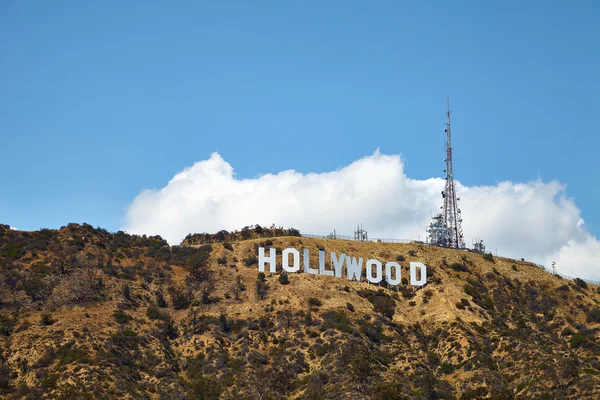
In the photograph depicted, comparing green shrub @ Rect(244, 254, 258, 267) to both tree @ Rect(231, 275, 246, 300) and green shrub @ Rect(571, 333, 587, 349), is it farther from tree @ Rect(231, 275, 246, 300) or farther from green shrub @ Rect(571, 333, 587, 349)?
green shrub @ Rect(571, 333, 587, 349)

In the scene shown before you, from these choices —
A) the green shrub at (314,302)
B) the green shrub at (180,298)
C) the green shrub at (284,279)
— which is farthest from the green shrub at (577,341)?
the green shrub at (180,298)

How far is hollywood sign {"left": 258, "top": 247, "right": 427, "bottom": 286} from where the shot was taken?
12256 centimetres

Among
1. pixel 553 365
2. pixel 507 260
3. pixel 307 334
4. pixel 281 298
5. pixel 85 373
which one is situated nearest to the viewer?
pixel 85 373

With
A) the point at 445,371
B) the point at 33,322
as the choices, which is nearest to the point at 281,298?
the point at 445,371

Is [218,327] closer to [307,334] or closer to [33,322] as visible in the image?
[307,334]

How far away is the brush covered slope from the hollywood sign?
4.95 feet

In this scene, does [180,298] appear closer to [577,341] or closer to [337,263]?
[337,263]

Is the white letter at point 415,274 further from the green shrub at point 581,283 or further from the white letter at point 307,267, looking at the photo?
the green shrub at point 581,283

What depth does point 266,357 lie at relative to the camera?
102375 mm

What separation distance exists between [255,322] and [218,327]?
4929 mm

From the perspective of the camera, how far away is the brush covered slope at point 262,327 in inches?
3669

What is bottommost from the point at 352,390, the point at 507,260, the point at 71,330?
the point at 352,390

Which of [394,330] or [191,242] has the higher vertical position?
[191,242]

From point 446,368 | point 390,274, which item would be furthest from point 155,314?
point 446,368
